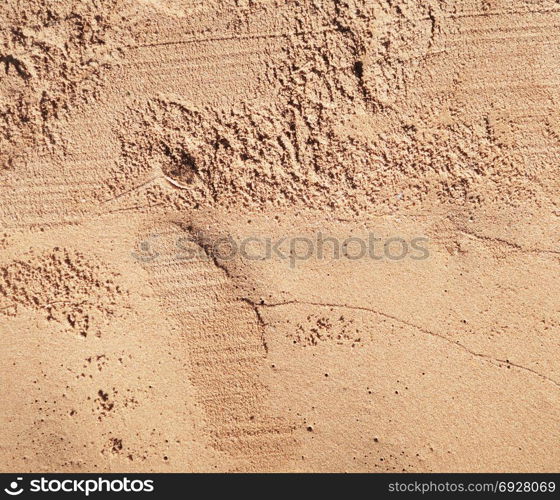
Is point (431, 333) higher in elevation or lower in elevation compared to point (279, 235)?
lower

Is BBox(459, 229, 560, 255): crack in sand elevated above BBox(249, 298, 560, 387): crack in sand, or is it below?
above

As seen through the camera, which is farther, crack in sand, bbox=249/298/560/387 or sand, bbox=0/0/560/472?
crack in sand, bbox=249/298/560/387

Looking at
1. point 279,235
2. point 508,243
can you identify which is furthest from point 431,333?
point 279,235

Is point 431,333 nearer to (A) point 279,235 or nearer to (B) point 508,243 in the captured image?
(B) point 508,243

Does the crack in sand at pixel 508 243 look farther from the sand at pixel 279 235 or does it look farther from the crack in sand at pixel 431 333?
the crack in sand at pixel 431 333

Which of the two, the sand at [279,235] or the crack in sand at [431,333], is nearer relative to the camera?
the sand at [279,235]

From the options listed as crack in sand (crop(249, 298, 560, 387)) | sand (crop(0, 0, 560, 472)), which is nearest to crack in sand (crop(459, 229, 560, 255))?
sand (crop(0, 0, 560, 472))

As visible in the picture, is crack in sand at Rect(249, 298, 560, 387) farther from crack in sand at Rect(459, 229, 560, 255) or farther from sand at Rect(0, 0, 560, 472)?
crack in sand at Rect(459, 229, 560, 255)

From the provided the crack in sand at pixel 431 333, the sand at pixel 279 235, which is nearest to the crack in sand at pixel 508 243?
the sand at pixel 279 235

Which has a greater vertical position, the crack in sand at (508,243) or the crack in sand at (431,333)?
the crack in sand at (508,243)
